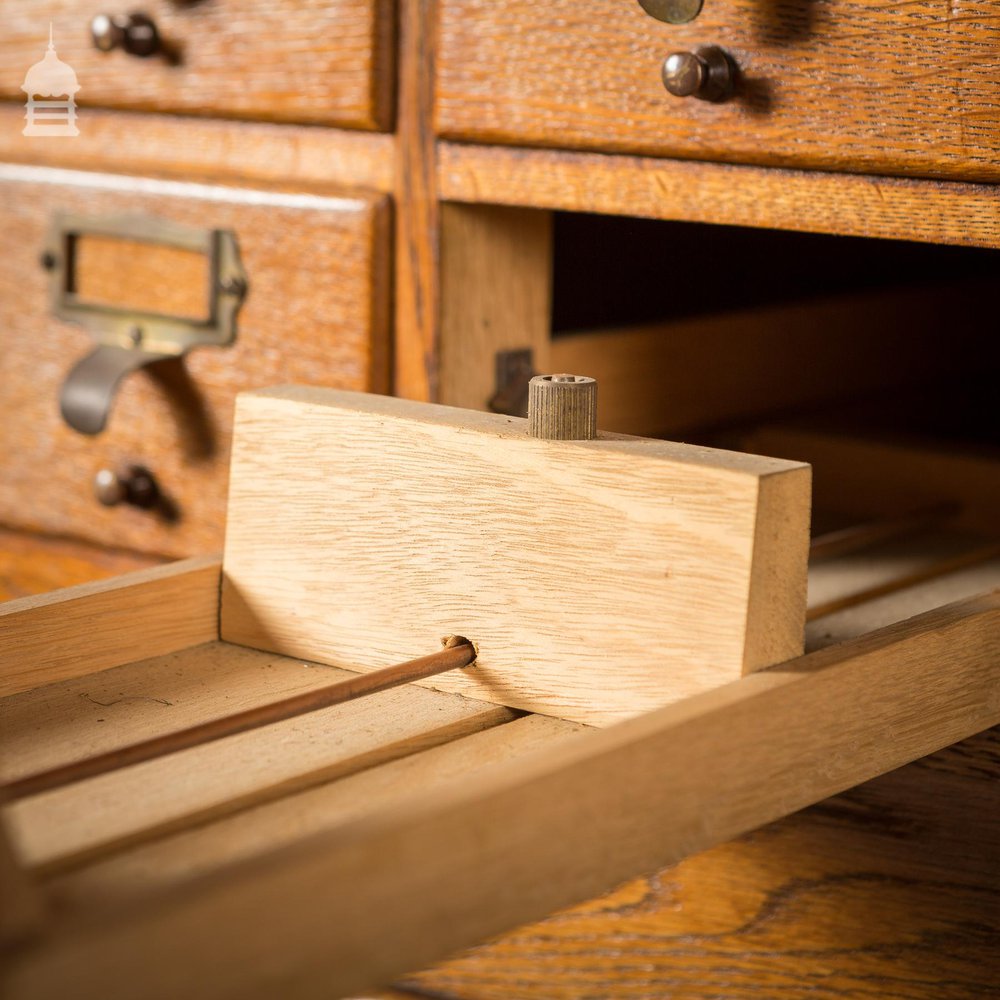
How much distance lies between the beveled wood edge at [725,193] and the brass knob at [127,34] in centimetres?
18

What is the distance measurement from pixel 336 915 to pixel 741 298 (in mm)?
790

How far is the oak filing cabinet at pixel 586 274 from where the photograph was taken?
626 millimetres

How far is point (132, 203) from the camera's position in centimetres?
84

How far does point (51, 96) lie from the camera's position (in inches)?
34.4

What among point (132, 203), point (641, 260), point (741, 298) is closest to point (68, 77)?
point (132, 203)

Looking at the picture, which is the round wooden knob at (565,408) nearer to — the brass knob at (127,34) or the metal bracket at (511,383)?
the metal bracket at (511,383)

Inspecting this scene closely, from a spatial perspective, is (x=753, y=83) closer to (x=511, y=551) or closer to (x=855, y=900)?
(x=511, y=551)

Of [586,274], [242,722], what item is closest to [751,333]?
[586,274]

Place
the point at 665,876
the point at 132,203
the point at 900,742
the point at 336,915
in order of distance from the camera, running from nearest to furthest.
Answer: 1. the point at 336,915
2. the point at 900,742
3. the point at 665,876
4. the point at 132,203

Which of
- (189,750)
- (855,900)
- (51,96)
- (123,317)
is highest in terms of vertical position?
(51,96)

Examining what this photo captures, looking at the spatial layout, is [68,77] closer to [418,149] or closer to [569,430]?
[418,149]

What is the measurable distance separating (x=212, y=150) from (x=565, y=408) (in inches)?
14.7

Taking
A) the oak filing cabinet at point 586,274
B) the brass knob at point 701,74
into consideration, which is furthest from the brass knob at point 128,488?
the brass knob at point 701,74

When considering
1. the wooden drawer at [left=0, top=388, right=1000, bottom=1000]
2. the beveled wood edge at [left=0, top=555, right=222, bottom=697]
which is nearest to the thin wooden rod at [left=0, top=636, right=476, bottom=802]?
the wooden drawer at [left=0, top=388, right=1000, bottom=1000]
